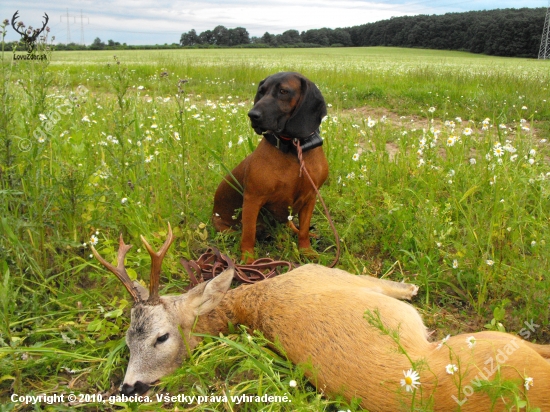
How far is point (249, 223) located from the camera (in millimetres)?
3623

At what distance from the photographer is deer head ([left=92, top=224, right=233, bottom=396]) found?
243cm

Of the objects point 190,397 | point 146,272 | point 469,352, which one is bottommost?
point 190,397

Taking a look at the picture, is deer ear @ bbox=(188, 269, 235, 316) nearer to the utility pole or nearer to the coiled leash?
the coiled leash

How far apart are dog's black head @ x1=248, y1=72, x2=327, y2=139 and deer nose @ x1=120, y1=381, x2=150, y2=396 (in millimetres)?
1884

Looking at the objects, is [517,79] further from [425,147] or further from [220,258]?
→ [220,258]

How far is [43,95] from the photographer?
10.1ft

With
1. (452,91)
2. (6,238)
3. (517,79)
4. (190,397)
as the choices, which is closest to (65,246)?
(6,238)

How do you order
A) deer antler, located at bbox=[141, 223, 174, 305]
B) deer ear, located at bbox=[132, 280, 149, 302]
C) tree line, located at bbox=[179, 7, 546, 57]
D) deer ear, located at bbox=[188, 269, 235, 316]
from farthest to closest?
tree line, located at bbox=[179, 7, 546, 57]
deer ear, located at bbox=[188, 269, 235, 316]
deer ear, located at bbox=[132, 280, 149, 302]
deer antler, located at bbox=[141, 223, 174, 305]

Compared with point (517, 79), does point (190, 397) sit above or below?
below

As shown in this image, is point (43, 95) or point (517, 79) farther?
point (517, 79)

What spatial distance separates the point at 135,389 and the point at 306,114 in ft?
7.30

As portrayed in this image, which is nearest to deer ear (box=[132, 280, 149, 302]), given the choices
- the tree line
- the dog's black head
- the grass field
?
the grass field

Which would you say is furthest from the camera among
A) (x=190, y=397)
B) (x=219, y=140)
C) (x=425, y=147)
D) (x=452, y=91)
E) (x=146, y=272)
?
(x=452, y=91)

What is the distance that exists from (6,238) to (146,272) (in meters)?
0.98
